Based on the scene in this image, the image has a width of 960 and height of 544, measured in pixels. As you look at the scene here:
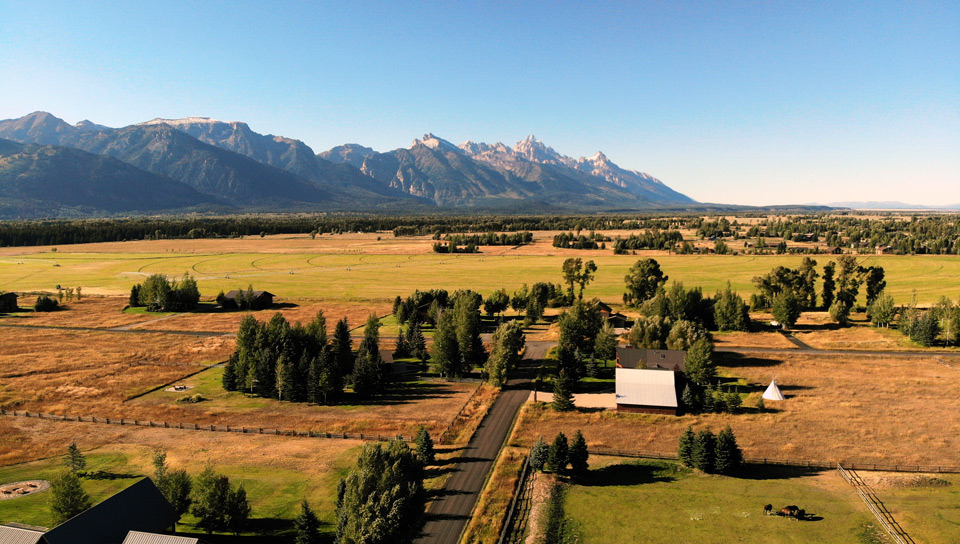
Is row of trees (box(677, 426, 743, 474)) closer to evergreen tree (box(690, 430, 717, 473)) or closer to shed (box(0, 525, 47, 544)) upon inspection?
evergreen tree (box(690, 430, 717, 473))

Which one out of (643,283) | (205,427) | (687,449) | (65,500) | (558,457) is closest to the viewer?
(65,500)

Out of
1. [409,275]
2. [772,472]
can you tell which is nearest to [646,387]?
[772,472]

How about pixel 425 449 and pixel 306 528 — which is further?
pixel 425 449

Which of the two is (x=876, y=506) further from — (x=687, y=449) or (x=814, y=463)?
(x=687, y=449)

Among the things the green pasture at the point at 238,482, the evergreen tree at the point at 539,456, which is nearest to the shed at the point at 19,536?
the green pasture at the point at 238,482

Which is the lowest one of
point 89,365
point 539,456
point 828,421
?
point 828,421

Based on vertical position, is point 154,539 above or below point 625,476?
above

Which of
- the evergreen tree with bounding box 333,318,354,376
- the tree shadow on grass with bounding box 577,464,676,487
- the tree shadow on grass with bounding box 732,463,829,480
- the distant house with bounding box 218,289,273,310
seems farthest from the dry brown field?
the tree shadow on grass with bounding box 732,463,829,480
